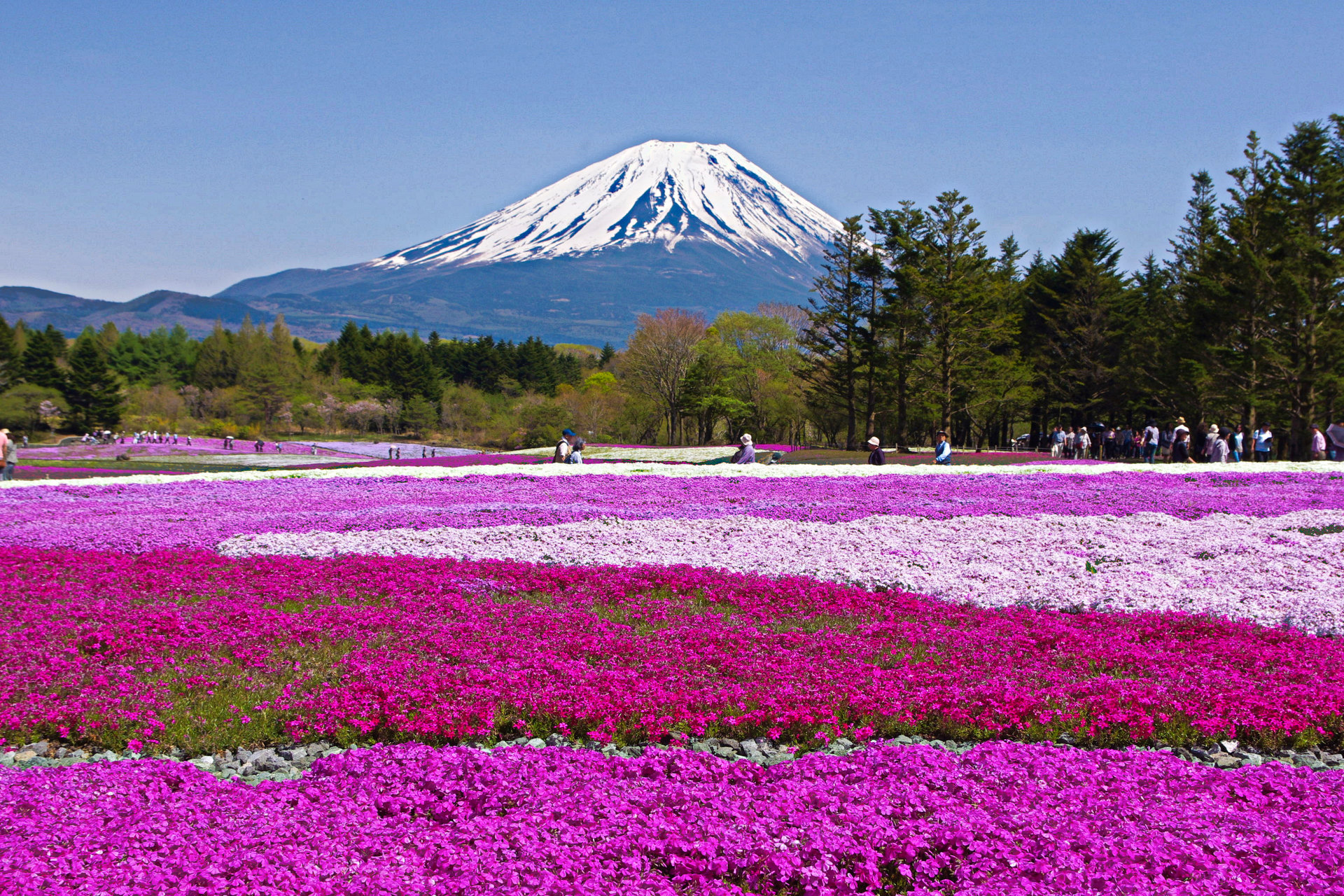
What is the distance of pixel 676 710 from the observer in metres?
6.55

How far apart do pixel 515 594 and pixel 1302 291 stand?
157 feet

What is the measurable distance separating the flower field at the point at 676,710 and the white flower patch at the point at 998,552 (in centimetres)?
8

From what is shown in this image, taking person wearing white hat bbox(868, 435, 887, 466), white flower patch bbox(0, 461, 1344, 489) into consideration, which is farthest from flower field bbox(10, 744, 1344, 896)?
person wearing white hat bbox(868, 435, 887, 466)

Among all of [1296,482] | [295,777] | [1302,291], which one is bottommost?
[295,777]

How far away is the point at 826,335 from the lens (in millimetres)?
71312

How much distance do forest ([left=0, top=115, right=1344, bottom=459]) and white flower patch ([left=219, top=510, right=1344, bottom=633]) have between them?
3867 centimetres

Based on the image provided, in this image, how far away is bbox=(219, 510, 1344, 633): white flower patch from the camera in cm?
1082

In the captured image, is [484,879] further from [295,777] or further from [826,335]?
[826,335]

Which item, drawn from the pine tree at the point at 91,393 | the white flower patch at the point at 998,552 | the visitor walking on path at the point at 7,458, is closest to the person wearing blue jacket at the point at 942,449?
the white flower patch at the point at 998,552

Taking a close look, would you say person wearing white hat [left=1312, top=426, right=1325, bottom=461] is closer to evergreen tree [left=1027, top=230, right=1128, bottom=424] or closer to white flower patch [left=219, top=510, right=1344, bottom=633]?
white flower patch [left=219, top=510, right=1344, bottom=633]

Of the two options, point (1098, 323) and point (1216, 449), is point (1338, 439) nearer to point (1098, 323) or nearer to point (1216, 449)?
point (1216, 449)

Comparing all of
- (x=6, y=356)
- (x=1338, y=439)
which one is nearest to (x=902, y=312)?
(x=1338, y=439)

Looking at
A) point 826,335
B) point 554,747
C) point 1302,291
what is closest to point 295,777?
point 554,747

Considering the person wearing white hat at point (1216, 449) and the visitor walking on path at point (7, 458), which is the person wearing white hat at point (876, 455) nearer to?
the person wearing white hat at point (1216, 449)
